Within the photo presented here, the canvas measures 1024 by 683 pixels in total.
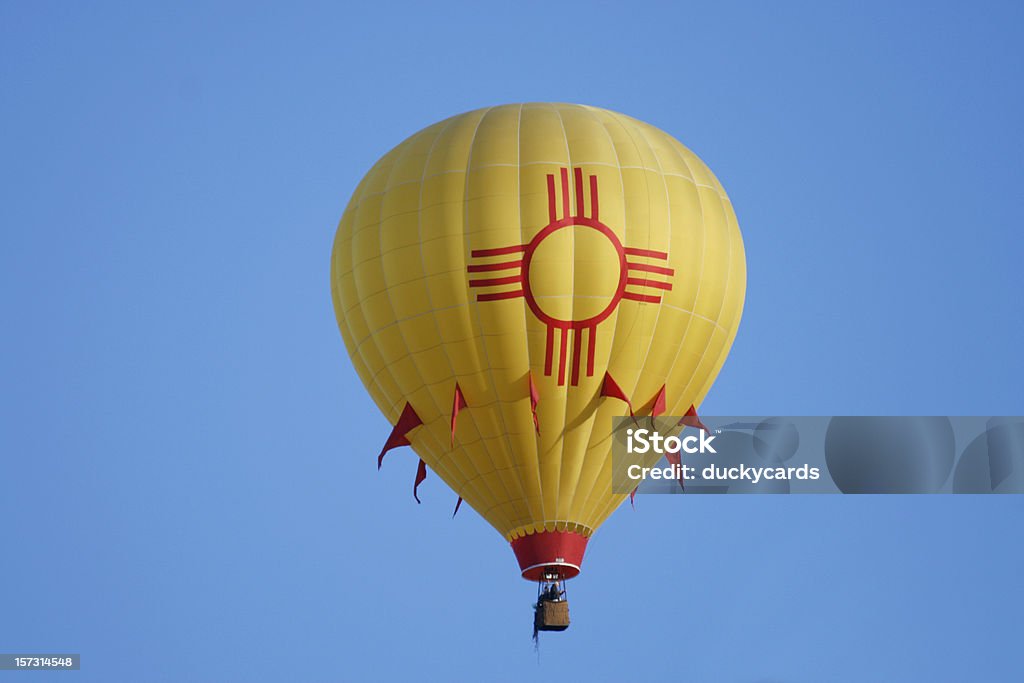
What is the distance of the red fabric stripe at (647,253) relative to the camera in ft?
85.9

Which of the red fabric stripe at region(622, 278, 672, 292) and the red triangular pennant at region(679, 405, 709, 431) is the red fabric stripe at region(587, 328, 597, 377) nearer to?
the red fabric stripe at region(622, 278, 672, 292)

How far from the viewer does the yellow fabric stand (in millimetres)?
26125

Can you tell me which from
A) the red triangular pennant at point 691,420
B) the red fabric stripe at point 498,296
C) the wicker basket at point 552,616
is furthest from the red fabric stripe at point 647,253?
the wicker basket at point 552,616

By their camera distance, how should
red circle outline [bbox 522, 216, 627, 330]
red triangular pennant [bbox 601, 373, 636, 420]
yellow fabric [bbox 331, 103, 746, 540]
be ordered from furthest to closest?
red triangular pennant [bbox 601, 373, 636, 420], yellow fabric [bbox 331, 103, 746, 540], red circle outline [bbox 522, 216, 627, 330]

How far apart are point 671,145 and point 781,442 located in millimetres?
4910

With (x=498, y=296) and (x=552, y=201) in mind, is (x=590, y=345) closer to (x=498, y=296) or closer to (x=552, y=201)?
(x=498, y=296)

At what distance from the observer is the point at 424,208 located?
2688cm

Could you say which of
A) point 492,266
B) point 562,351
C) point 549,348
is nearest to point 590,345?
point 562,351

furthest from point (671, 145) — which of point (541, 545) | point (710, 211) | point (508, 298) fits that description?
point (541, 545)

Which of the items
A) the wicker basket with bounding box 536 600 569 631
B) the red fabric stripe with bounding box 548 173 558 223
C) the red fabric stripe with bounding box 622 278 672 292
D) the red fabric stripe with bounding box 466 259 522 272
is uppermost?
the red fabric stripe with bounding box 548 173 558 223

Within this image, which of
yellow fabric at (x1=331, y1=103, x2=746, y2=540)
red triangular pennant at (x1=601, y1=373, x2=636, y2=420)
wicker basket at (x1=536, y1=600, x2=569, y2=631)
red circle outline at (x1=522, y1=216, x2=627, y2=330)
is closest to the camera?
red circle outline at (x1=522, y1=216, x2=627, y2=330)

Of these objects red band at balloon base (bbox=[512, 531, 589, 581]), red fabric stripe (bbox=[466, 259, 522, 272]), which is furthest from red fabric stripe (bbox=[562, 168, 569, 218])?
red band at balloon base (bbox=[512, 531, 589, 581])

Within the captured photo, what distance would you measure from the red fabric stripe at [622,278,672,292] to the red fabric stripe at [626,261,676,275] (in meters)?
A: 0.14

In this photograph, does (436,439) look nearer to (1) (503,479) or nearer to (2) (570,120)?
(1) (503,479)
